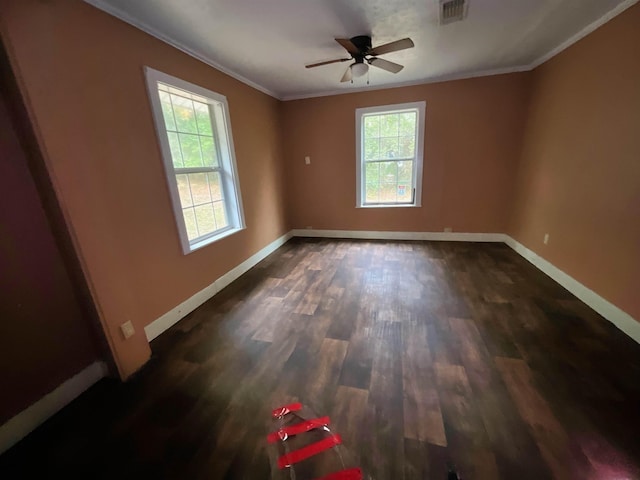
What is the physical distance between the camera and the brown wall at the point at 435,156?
3.75 m

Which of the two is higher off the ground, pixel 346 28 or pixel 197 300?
pixel 346 28

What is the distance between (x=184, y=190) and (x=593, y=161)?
3888mm

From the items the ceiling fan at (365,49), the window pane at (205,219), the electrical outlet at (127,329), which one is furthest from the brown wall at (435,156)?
the electrical outlet at (127,329)

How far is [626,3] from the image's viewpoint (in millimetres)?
1981

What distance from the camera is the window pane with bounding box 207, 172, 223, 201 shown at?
304 cm

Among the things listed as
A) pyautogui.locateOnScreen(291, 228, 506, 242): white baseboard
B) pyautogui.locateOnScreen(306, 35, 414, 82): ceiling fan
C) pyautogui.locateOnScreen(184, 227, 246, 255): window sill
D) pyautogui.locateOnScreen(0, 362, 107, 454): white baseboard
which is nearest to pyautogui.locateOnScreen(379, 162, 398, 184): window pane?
pyautogui.locateOnScreen(291, 228, 506, 242): white baseboard

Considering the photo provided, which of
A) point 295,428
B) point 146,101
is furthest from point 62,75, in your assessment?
point 295,428

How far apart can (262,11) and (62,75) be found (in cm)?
137

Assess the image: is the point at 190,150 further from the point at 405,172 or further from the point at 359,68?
the point at 405,172

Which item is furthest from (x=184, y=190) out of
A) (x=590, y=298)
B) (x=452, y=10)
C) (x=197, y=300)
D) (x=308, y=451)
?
(x=590, y=298)

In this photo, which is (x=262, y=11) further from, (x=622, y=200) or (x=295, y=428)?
(x=622, y=200)

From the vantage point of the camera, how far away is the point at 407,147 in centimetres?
422

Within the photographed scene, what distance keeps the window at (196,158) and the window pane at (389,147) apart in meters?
2.44

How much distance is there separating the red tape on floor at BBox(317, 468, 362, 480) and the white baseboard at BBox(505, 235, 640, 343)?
227 centimetres
